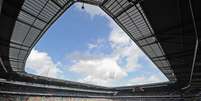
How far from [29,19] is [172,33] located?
9.76 m

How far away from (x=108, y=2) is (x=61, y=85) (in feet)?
94.8

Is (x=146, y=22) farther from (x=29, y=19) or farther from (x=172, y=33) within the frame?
(x=29, y=19)

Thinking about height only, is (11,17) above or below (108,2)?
below

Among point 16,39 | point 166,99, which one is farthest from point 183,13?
point 166,99

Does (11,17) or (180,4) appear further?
(11,17)

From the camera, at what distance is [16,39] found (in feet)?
58.5

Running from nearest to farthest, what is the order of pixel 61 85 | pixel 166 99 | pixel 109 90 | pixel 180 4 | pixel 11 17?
pixel 180 4 → pixel 11 17 → pixel 61 85 → pixel 166 99 → pixel 109 90

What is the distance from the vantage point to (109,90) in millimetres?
56562

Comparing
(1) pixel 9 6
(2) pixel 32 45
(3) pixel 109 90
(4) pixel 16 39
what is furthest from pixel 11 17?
(3) pixel 109 90

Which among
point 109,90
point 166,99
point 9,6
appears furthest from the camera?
point 109,90

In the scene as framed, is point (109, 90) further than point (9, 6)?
Yes

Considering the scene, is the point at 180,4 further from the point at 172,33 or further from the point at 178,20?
the point at 172,33

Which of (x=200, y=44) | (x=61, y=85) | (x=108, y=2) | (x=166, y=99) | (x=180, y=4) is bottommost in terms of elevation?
(x=166, y=99)

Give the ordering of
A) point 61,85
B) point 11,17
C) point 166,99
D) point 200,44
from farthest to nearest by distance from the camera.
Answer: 1. point 166,99
2. point 61,85
3. point 200,44
4. point 11,17
